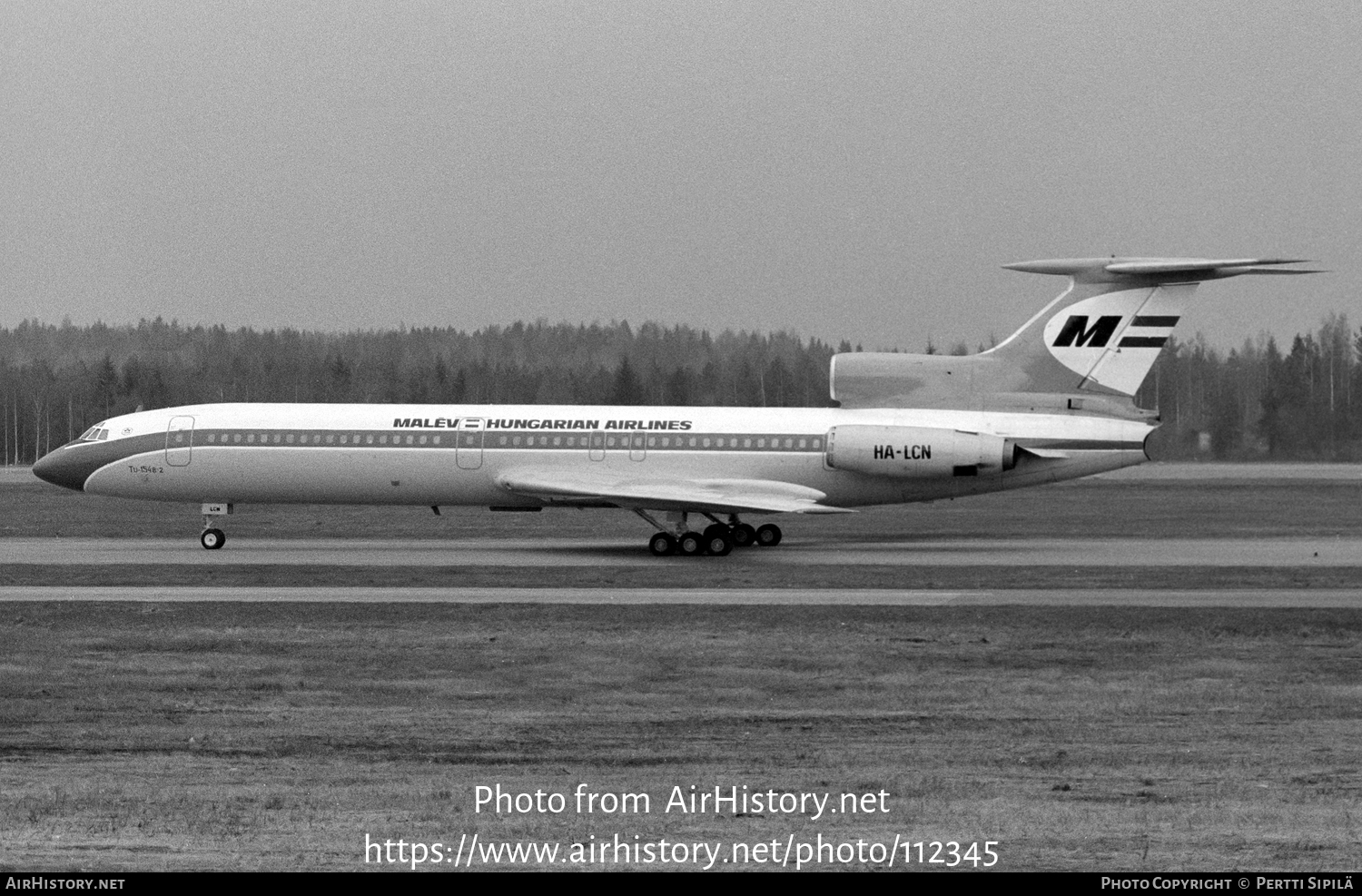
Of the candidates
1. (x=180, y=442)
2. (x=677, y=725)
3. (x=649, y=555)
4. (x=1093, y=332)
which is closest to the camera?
(x=677, y=725)

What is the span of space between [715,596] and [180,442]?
51.2 feet

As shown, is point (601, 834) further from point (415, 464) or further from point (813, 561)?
point (415, 464)

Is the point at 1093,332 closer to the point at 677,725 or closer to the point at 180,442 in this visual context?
the point at 180,442

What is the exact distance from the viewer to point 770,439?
36031 mm

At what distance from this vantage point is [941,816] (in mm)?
11305

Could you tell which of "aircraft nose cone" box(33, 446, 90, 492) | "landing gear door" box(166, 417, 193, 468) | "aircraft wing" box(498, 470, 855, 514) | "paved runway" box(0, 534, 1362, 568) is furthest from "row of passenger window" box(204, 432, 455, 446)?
"aircraft nose cone" box(33, 446, 90, 492)

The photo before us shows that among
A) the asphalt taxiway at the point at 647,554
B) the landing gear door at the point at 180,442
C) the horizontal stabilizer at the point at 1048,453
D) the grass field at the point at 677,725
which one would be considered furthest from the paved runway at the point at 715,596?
the landing gear door at the point at 180,442

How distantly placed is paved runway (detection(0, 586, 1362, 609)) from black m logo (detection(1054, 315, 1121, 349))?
31.1 feet

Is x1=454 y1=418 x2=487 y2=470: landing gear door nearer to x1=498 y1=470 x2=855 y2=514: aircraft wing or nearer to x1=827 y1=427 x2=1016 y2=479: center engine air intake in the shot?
x1=498 y1=470 x2=855 y2=514: aircraft wing

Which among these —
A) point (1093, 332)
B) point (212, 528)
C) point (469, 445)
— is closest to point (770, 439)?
point (469, 445)

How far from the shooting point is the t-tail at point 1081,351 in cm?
3566

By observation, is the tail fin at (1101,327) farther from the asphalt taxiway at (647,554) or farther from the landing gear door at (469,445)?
the landing gear door at (469,445)

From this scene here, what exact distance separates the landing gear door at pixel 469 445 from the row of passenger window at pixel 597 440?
0.8 inches
